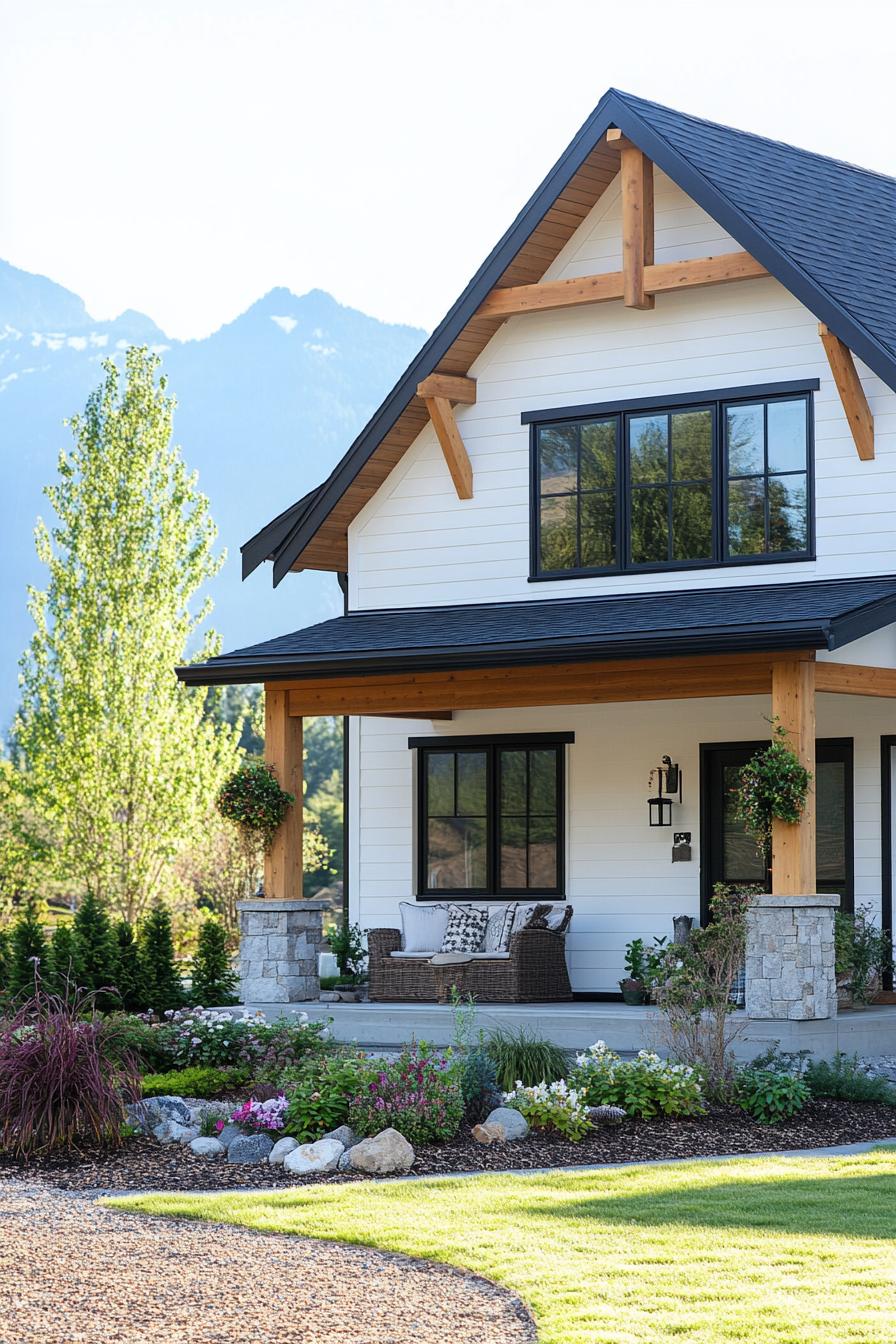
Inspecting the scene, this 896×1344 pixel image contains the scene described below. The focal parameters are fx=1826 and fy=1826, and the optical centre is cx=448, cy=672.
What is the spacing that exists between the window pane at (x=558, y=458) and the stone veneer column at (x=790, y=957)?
452 cm

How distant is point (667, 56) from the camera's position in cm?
2617

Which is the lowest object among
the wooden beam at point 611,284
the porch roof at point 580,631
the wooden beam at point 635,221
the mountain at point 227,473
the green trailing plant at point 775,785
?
the green trailing plant at point 775,785

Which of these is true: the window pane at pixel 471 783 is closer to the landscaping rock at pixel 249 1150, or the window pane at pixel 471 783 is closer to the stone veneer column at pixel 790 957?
the stone veneer column at pixel 790 957

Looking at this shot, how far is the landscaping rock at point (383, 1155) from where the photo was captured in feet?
28.6

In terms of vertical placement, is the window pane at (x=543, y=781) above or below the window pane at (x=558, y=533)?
below

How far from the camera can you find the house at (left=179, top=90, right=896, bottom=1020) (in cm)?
1323

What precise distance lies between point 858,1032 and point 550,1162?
3613mm

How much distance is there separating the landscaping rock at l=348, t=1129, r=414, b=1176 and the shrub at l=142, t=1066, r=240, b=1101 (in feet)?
7.63

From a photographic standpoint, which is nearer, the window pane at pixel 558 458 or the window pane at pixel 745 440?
the window pane at pixel 745 440

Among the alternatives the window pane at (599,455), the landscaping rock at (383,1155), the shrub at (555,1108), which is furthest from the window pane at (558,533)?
the landscaping rock at (383,1155)

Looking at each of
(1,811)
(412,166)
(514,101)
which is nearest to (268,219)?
(412,166)

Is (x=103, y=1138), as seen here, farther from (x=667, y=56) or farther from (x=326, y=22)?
(x=667, y=56)

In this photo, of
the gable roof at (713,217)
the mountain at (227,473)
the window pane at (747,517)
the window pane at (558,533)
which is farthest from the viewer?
the mountain at (227,473)

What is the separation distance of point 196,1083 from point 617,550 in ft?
18.9
